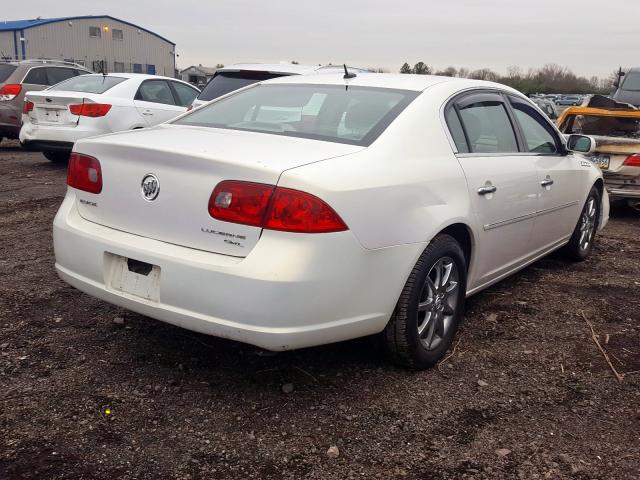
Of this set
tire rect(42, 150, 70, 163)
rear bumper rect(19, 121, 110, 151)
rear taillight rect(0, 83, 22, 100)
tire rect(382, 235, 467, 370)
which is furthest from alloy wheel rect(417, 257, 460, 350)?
rear taillight rect(0, 83, 22, 100)

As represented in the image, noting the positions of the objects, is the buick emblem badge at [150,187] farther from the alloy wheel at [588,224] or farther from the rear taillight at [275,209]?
the alloy wheel at [588,224]

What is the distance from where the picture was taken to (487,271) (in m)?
4.09

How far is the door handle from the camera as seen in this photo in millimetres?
3740

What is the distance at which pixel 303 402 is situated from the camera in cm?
313

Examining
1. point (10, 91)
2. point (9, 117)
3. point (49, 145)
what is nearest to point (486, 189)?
point (49, 145)

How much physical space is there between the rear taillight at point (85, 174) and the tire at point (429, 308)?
1611 mm

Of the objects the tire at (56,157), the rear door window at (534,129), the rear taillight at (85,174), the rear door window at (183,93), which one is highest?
the rear door window at (534,129)

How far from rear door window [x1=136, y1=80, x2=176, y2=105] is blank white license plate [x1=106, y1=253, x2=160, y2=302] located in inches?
296

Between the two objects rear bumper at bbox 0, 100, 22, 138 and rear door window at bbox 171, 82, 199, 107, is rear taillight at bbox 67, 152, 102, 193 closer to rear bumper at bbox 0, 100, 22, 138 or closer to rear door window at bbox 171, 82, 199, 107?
rear door window at bbox 171, 82, 199, 107

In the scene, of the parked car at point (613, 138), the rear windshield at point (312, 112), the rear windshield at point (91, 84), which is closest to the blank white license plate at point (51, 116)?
the rear windshield at point (91, 84)

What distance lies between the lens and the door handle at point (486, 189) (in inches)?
Answer: 147

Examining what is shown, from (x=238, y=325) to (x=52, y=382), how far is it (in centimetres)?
110

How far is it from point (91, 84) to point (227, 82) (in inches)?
119

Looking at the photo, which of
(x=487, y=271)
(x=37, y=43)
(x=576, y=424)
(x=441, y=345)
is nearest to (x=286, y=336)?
A: (x=441, y=345)
